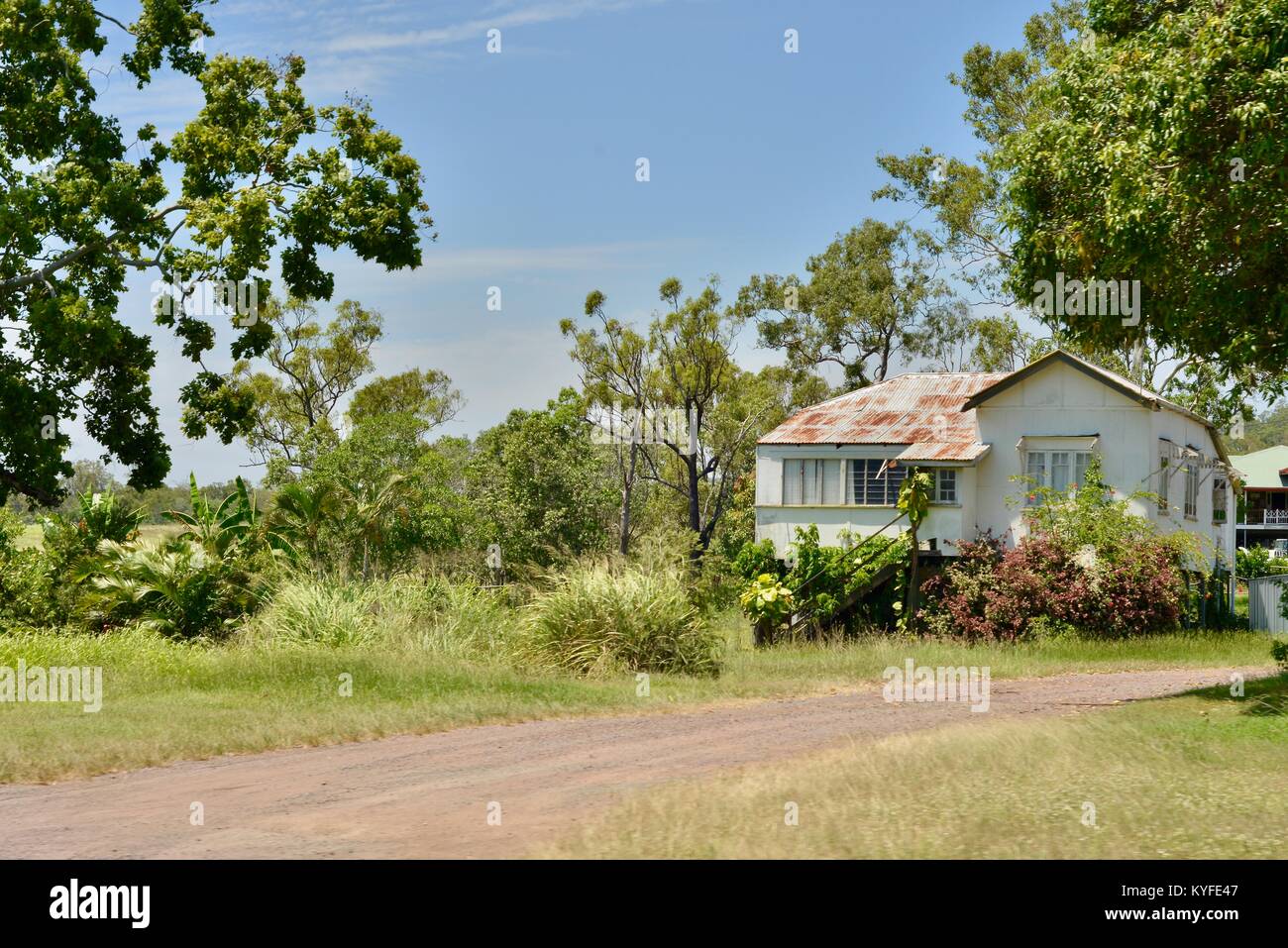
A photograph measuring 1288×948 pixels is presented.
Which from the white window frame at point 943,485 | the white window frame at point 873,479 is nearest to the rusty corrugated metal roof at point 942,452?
the white window frame at point 943,485

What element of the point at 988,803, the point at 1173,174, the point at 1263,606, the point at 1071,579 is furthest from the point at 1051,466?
the point at 988,803

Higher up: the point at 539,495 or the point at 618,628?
the point at 539,495

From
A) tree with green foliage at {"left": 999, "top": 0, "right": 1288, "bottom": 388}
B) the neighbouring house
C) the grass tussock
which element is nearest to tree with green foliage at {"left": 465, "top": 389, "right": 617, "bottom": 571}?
the grass tussock

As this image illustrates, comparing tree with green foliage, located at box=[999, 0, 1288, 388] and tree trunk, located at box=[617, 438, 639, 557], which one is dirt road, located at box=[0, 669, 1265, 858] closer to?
tree with green foliage, located at box=[999, 0, 1288, 388]

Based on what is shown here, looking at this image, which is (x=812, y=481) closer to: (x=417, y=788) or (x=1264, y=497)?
(x=417, y=788)

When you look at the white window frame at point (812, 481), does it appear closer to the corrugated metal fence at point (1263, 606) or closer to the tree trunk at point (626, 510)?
the corrugated metal fence at point (1263, 606)

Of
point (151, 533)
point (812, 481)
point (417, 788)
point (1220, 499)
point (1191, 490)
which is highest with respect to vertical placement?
point (812, 481)

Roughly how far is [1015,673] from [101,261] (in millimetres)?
20987

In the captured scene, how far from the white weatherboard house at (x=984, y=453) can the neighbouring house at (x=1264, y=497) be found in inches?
1339

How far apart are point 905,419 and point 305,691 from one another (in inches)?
941

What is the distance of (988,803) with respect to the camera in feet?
35.1

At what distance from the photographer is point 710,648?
72.3 feet

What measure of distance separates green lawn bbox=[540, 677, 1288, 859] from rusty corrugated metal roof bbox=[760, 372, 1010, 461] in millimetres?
20709

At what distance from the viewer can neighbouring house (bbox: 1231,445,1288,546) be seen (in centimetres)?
7056
